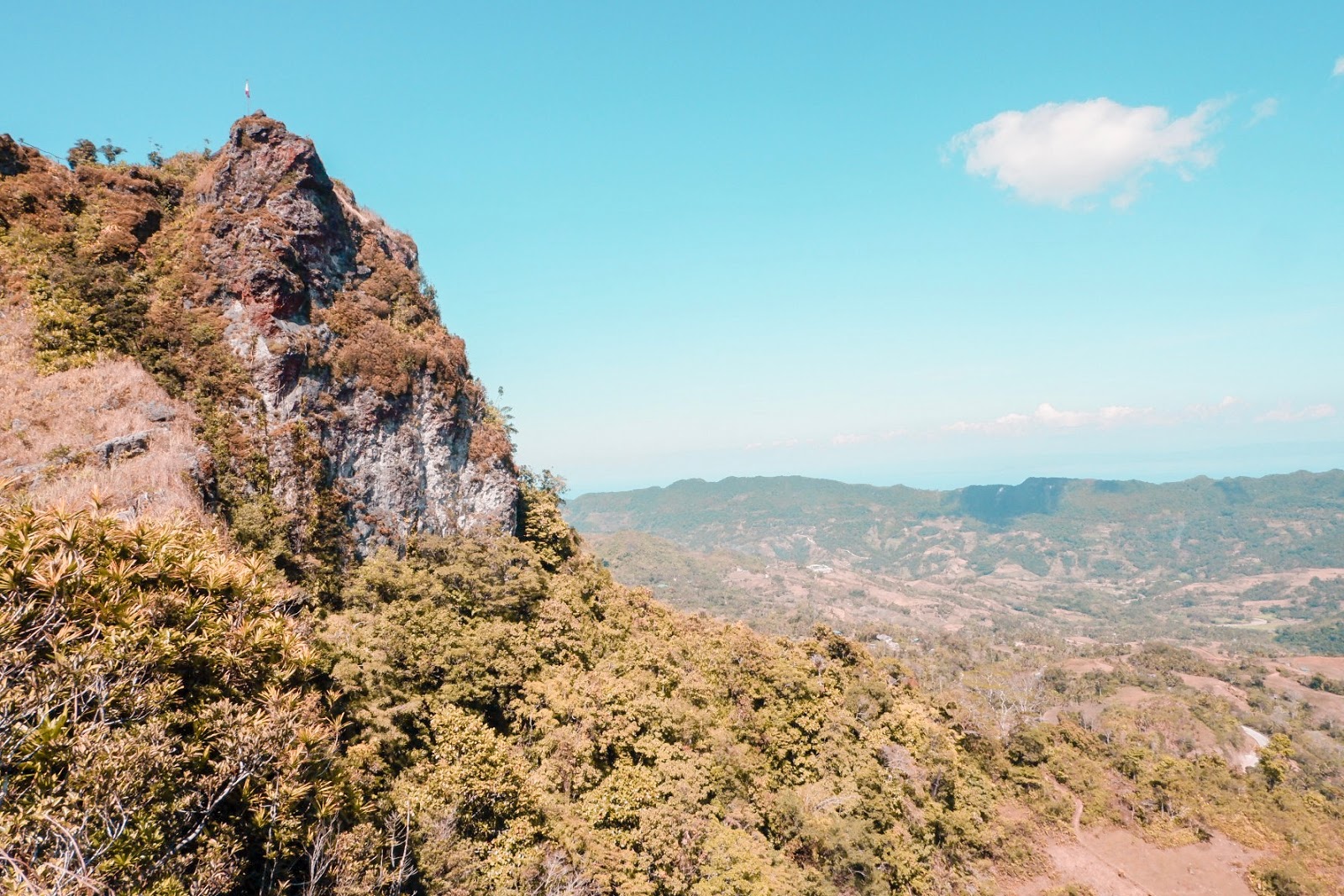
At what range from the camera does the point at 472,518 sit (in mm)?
35031

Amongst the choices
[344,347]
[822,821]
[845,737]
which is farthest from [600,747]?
[344,347]

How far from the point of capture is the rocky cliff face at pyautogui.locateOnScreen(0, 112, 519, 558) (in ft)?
80.6

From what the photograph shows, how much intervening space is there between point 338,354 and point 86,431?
11835mm

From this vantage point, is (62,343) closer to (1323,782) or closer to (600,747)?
(600,747)

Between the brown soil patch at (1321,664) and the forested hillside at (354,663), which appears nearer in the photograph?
the forested hillside at (354,663)

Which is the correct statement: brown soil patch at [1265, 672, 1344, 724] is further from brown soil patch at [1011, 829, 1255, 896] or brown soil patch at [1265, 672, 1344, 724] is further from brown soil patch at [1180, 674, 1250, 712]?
brown soil patch at [1011, 829, 1255, 896]

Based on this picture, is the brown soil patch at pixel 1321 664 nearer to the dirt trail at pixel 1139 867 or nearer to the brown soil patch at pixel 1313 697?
the brown soil patch at pixel 1313 697

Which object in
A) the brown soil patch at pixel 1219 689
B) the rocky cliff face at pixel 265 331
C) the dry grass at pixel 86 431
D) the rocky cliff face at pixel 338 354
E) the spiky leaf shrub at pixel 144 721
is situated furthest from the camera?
the brown soil patch at pixel 1219 689

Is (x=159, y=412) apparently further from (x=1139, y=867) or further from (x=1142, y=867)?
(x=1142, y=867)

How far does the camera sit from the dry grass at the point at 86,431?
16.9 m

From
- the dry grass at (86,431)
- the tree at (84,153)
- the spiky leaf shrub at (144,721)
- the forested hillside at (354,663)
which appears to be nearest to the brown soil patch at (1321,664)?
the forested hillside at (354,663)

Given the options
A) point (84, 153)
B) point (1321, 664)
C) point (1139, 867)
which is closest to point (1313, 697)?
point (1321, 664)

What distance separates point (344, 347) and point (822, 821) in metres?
33.2

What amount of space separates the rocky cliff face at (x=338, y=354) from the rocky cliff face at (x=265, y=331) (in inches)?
3.7
